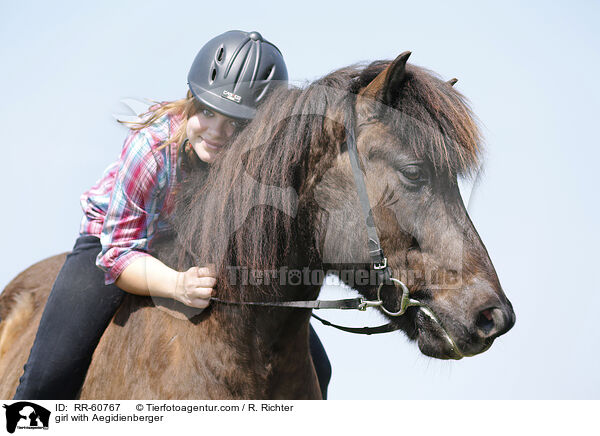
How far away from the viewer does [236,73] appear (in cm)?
274

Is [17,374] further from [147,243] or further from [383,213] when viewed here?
[383,213]

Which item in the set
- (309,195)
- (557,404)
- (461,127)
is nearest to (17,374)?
(309,195)

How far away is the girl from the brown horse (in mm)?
186

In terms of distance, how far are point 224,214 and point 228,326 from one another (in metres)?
0.55

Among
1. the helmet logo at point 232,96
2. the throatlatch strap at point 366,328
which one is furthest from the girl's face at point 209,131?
the throatlatch strap at point 366,328

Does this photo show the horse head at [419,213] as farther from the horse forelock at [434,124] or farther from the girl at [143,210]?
the girl at [143,210]

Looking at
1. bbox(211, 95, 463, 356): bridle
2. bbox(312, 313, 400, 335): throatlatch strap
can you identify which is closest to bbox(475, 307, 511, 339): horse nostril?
bbox(211, 95, 463, 356): bridle

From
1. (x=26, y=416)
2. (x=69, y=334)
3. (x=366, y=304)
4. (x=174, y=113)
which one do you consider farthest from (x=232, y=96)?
(x=26, y=416)

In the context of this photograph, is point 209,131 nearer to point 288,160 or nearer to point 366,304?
point 288,160

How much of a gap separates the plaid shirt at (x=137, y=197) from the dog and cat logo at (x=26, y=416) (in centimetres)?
84

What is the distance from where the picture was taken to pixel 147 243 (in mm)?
2727

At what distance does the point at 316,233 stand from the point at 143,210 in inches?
38.6

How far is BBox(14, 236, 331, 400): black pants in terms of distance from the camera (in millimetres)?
2793

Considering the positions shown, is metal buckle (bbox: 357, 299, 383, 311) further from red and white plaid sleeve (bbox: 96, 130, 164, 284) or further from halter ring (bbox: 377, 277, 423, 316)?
red and white plaid sleeve (bbox: 96, 130, 164, 284)
